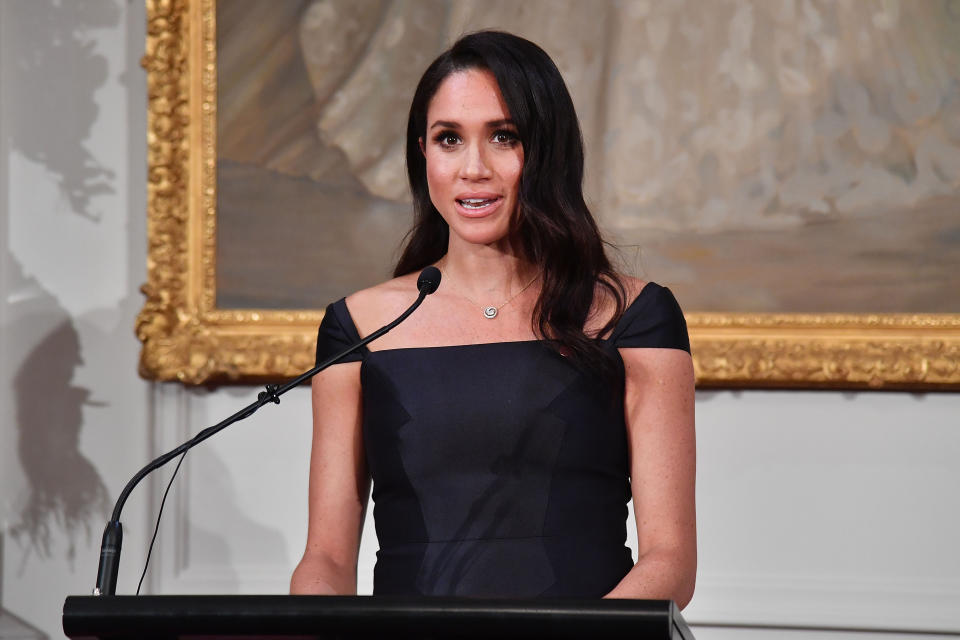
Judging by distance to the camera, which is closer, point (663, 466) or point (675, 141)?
point (663, 466)

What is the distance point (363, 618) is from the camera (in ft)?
3.83

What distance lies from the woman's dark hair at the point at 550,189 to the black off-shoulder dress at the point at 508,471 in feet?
0.18

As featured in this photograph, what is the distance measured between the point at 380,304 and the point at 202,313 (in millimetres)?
1223

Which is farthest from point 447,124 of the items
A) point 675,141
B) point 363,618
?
point 675,141

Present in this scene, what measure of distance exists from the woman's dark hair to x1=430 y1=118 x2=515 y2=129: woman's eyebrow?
0.05 feet

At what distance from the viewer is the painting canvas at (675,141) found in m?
3.00

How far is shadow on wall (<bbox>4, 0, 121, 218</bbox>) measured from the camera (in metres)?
3.30

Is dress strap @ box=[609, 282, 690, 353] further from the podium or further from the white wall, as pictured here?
the white wall

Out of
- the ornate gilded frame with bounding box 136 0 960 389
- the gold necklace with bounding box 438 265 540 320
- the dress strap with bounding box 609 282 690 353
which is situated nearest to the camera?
the dress strap with bounding box 609 282 690 353

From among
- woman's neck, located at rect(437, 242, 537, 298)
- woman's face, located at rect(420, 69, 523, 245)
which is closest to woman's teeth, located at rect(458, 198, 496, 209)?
woman's face, located at rect(420, 69, 523, 245)

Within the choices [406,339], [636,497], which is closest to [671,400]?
[636,497]

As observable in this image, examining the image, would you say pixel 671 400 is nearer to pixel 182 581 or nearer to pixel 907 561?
pixel 907 561

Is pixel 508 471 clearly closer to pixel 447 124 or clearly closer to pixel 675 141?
pixel 447 124

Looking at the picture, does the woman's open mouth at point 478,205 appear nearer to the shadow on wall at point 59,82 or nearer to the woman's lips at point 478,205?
the woman's lips at point 478,205
